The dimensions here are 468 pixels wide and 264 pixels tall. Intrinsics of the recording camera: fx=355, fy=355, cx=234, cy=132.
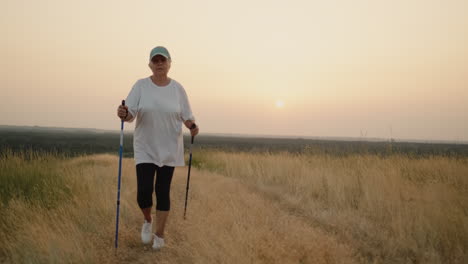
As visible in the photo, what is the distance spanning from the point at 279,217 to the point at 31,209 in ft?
12.6

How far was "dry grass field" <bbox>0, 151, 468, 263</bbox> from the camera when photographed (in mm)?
3969

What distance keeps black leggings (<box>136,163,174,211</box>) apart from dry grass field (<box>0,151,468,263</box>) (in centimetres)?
57

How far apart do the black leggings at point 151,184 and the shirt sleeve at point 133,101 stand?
2.04 feet

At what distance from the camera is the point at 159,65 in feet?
14.0

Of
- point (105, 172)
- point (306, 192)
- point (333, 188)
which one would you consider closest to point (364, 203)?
point (333, 188)

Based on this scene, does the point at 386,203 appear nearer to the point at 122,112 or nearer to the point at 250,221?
the point at 250,221

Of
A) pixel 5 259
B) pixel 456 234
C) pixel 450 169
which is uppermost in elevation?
pixel 450 169

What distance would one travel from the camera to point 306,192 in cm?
823

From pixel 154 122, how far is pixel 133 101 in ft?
1.16

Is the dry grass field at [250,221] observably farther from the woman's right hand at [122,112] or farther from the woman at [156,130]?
the woman's right hand at [122,112]

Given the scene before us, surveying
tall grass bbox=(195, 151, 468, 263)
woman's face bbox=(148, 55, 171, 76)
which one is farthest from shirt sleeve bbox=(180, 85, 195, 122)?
tall grass bbox=(195, 151, 468, 263)

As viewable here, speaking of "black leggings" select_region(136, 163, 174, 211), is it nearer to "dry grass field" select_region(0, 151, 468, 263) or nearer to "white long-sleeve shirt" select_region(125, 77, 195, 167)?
"white long-sleeve shirt" select_region(125, 77, 195, 167)

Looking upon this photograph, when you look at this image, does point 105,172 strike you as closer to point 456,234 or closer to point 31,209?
point 31,209

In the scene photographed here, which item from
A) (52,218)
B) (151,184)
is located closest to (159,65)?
(151,184)
